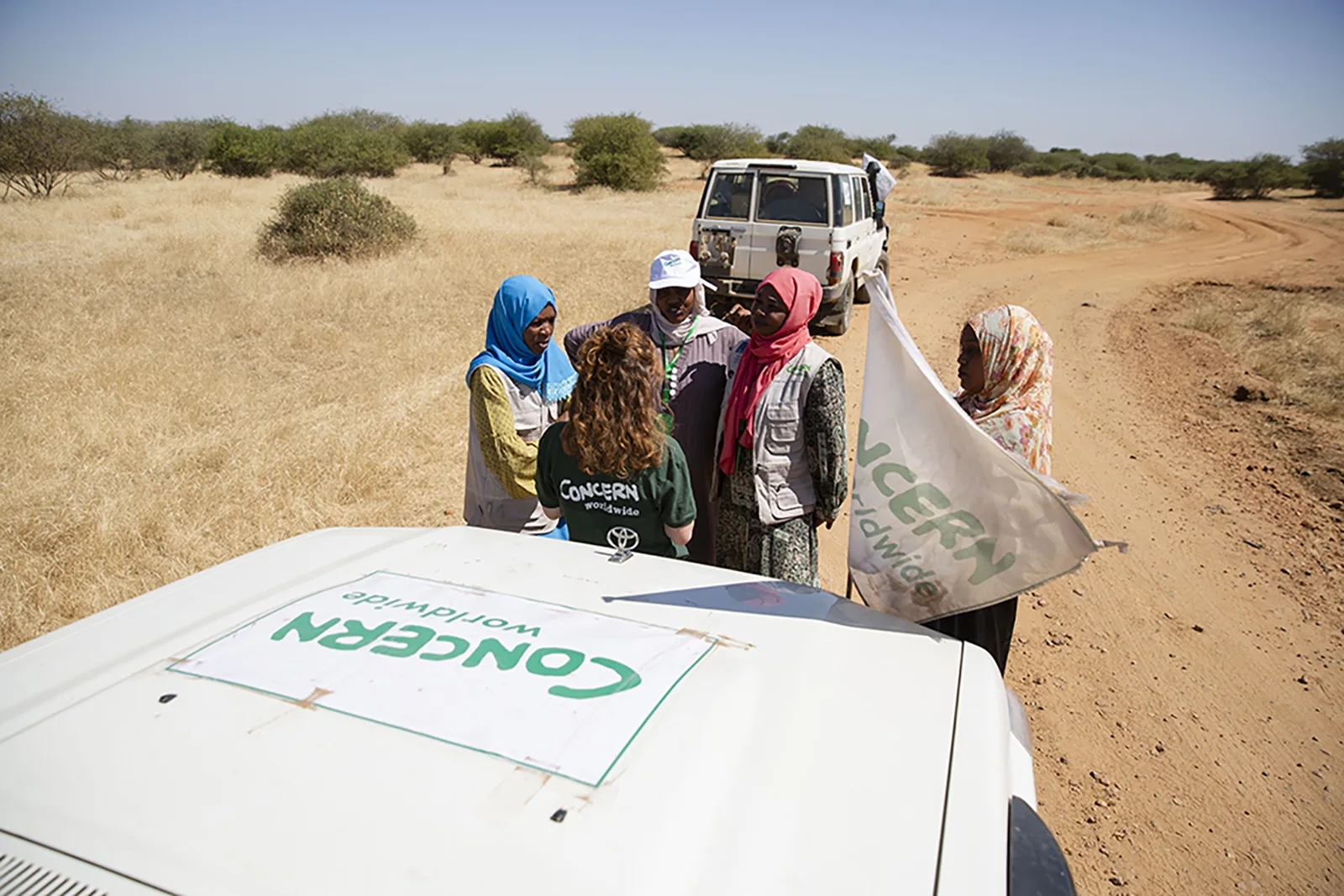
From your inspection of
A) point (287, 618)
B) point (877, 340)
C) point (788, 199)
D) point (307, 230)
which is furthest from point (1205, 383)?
point (307, 230)

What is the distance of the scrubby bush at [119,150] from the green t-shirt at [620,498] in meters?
34.3

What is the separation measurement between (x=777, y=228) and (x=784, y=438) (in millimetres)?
6964

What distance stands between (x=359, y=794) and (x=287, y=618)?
2.00ft

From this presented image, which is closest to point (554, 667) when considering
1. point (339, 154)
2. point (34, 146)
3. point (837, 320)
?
point (837, 320)

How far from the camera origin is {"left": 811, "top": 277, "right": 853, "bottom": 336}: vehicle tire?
371 inches

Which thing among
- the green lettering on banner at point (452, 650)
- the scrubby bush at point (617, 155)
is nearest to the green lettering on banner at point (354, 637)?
the green lettering on banner at point (452, 650)

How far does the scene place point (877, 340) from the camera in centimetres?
215

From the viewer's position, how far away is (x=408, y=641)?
1544mm

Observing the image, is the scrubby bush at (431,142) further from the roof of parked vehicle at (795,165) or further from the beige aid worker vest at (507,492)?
the beige aid worker vest at (507,492)

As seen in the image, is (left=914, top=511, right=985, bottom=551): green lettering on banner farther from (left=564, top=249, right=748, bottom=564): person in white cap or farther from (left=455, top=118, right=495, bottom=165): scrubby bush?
(left=455, top=118, right=495, bottom=165): scrubby bush

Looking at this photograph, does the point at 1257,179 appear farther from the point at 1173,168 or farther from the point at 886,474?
the point at 886,474

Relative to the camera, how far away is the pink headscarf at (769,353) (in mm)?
2689

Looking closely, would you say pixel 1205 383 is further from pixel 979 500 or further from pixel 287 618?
pixel 287 618

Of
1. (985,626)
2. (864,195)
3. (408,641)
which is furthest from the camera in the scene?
(864,195)
